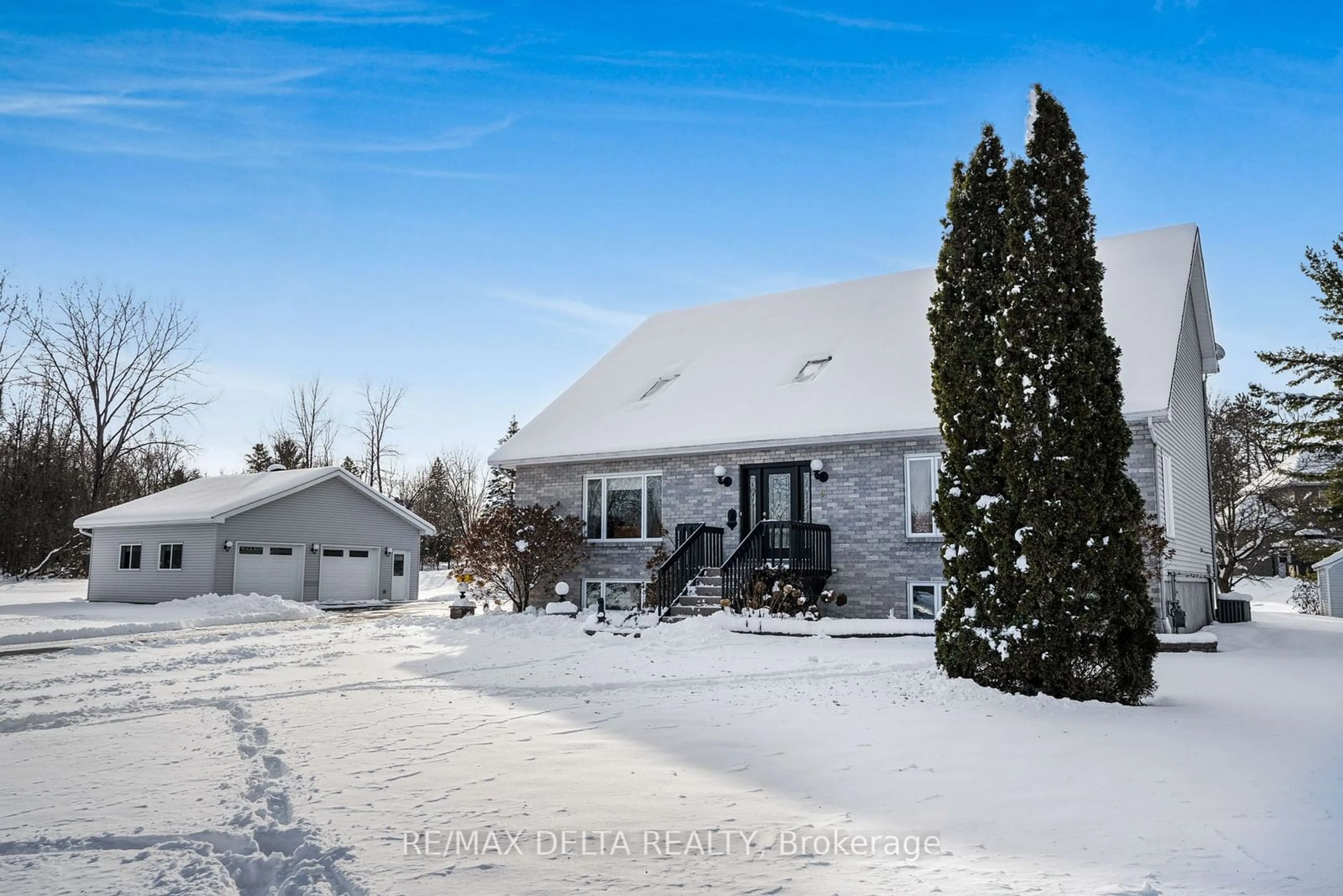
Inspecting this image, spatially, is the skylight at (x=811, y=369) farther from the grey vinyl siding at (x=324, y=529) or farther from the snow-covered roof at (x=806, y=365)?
the grey vinyl siding at (x=324, y=529)

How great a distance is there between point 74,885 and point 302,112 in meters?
13.5

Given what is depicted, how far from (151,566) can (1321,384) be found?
32679 millimetres

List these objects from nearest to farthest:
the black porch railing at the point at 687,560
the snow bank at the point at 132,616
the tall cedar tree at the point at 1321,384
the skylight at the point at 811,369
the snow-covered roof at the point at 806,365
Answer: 1. the snow-covered roof at the point at 806,365
2. the black porch railing at the point at 687,560
3. the snow bank at the point at 132,616
4. the skylight at the point at 811,369
5. the tall cedar tree at the point at 1321,384

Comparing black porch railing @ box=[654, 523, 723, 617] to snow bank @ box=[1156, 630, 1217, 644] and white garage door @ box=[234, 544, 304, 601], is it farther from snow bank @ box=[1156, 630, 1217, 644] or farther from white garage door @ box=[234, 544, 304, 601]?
white garage door @ box=[234, 544, 304, 601]

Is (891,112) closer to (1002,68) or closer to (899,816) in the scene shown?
(1002,68)

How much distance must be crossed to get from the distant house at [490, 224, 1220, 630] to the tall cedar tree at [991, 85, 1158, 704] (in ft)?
16.2

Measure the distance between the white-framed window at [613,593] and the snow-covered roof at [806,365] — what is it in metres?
2.55

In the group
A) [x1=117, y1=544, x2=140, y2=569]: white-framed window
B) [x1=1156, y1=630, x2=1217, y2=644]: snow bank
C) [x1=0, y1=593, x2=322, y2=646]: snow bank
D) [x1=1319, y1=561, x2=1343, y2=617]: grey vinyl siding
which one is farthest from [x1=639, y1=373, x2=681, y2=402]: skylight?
[x1=1319, y1=561, x2=1343, y2=617]: grey vinyl siding

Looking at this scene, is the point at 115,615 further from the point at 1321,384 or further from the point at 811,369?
the point at 1321,384

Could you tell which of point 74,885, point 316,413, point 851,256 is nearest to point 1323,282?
point 851,256

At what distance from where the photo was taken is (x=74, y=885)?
3.32 metres

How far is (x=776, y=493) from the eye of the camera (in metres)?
16.3

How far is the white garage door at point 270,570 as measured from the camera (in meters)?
25.0

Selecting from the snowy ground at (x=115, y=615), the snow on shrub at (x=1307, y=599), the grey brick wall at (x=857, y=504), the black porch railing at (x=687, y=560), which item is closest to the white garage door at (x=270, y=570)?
the snowy ground at (x=115, y=615)
